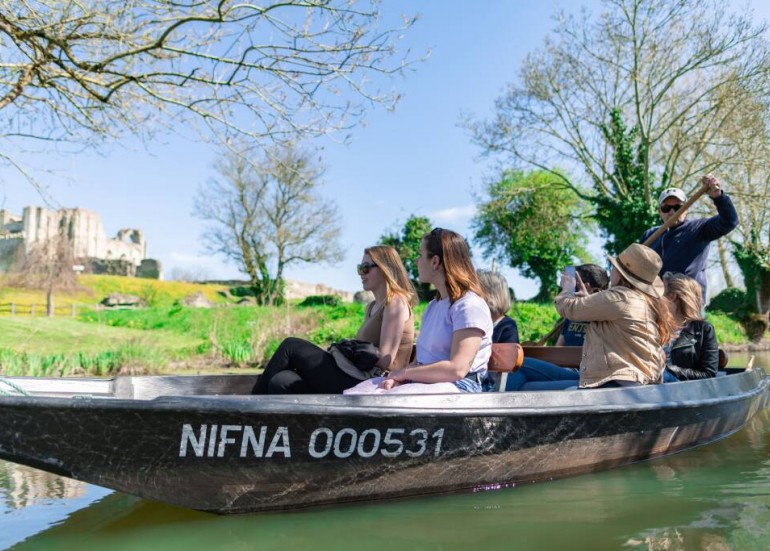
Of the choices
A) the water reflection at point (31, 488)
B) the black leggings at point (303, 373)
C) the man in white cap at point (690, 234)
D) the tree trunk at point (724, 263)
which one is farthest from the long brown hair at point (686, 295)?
the tree trunk at point (724, 263)

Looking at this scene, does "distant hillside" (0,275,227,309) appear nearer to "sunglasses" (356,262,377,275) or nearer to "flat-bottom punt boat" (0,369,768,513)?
"sunglasses" (356,262,377,275)

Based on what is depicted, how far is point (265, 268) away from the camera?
31.8m

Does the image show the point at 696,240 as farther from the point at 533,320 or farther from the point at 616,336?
the point at 533,320

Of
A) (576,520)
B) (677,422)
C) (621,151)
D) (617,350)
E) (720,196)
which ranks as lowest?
(576,520)

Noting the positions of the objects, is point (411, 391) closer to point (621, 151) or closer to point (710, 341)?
point (710, 341)

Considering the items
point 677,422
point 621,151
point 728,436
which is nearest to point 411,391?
point 677,422

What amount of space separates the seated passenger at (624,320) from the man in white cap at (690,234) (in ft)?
4.64

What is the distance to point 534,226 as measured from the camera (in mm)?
25078

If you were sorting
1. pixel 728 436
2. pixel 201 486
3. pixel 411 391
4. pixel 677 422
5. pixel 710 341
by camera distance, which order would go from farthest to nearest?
1. pixel 728 436
2. pixel 710 341
3. pixel 677 422
4. pixel 411 391
5. pixel 201 486

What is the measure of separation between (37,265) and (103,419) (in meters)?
34.2

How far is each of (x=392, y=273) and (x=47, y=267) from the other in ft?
111

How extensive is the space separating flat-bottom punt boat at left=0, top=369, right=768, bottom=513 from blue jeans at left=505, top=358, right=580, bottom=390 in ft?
1.95

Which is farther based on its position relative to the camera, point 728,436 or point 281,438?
point 728,436

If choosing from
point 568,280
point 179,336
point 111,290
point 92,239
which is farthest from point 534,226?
point 92,239
